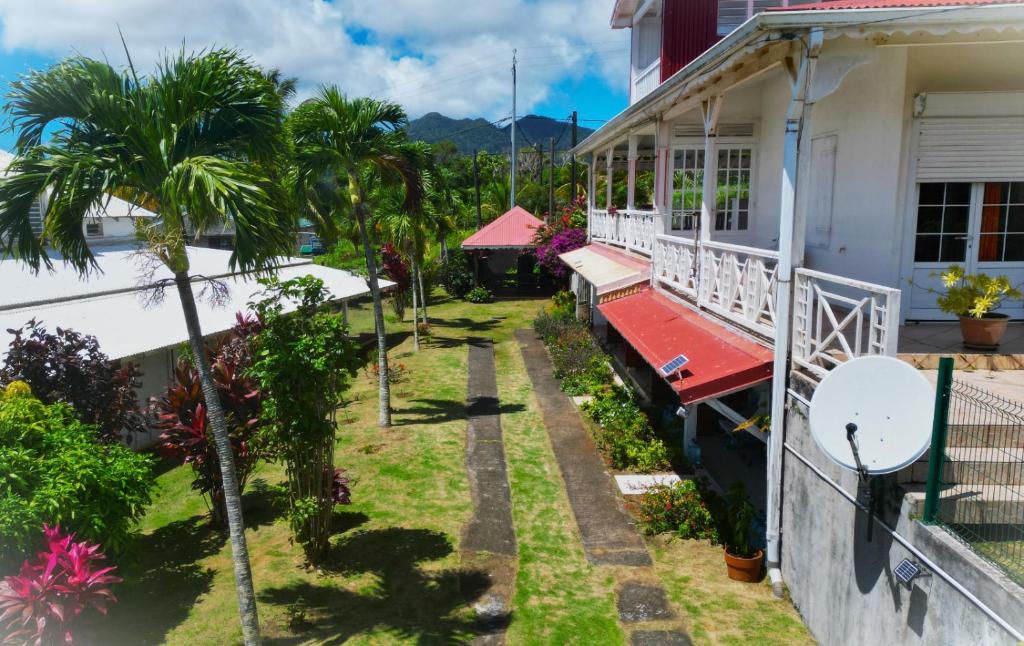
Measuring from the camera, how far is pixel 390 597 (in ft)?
25.8

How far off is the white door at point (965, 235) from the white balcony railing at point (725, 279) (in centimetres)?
184

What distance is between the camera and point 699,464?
11.2m

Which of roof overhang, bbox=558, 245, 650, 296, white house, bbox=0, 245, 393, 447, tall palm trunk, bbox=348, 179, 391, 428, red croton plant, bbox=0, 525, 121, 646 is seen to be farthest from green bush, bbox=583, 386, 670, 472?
red croton plant, bbox=0, 525, 121, 646

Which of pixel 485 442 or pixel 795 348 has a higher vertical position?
pixel 795 348

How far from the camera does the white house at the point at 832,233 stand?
5.97 meters

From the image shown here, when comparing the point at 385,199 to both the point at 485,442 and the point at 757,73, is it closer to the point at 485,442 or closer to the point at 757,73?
the point at 485,442

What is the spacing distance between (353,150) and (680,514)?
28.7 ft

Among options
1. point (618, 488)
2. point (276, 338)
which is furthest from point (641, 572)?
point (276, 338)

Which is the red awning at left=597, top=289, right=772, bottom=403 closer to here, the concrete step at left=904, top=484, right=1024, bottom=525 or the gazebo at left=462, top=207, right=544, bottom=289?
the concrete step at left=904, top=484, right=1024, bottom=525

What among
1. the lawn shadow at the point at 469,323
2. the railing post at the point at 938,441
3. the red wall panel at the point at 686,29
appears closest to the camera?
the railing post at the point at 938,441

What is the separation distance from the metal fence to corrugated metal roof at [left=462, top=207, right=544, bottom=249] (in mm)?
24021

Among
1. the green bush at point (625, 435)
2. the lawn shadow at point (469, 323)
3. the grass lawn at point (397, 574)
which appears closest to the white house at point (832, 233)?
the green bush at point (625, 435)

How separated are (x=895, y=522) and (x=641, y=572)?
3.39 m

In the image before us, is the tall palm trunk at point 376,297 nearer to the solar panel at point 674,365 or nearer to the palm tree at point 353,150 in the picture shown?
the palm tree at point 353,150
